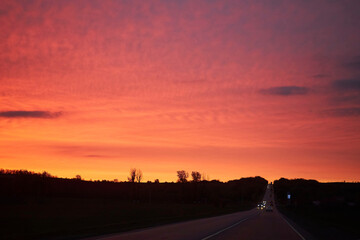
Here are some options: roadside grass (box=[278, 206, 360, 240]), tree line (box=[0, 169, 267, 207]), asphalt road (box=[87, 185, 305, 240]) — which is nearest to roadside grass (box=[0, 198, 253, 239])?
asphalt road (box=[87, 185, 305, 240])

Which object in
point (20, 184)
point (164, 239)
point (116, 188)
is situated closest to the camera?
point (164, 239)

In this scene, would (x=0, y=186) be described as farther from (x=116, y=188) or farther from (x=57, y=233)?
(x=57, y=233)

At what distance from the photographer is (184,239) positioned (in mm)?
20562

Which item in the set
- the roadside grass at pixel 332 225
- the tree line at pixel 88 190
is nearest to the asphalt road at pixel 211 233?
the roadside grass at pixel 332 225

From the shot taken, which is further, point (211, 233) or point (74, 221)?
point (74, 221)

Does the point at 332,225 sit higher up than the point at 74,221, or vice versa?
the point at 74,221

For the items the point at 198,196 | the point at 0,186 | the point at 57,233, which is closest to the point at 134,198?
the point at 198,196

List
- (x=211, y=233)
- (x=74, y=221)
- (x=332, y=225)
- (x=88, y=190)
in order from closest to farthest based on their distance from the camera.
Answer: (x=211, y=233) → (x=332, y=225) → (x=74, y=221) → (x=88, y=190)

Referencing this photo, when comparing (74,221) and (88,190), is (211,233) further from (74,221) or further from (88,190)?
(88,190)

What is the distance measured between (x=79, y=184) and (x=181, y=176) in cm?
4870

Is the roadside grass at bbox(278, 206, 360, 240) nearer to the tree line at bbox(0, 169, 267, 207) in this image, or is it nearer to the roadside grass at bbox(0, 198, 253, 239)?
the roadside grass at bbox(0, 198, 253, 239)

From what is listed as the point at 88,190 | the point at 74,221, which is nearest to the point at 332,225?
the point at 74,221

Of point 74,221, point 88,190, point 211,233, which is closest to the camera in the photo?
point 211,233

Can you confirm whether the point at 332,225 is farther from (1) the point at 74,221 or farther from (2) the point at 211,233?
(1) the point at 74,221
